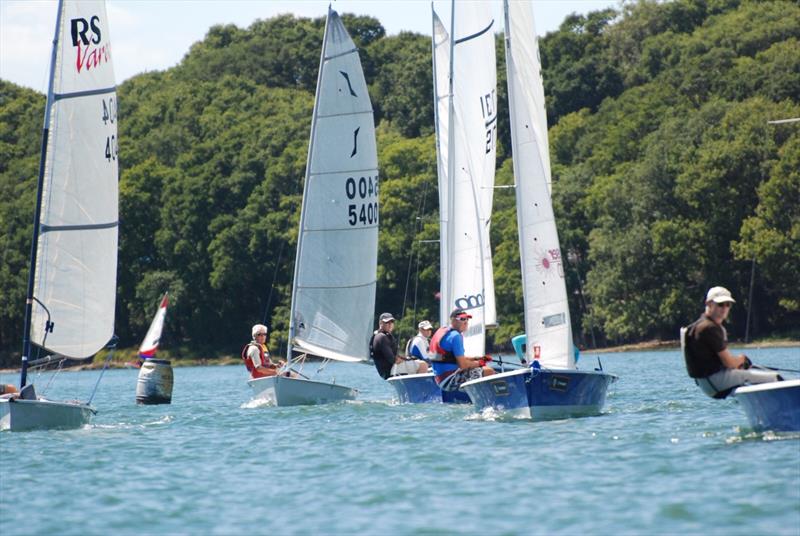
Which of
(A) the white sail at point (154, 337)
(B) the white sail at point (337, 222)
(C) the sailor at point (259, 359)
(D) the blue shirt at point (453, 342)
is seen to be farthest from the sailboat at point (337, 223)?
(D) the blue shirt at point (453, 342)

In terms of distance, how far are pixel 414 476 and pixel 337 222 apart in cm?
1279

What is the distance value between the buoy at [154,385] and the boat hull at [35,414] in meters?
9.01

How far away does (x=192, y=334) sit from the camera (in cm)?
7400

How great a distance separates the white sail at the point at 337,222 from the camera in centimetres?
2634

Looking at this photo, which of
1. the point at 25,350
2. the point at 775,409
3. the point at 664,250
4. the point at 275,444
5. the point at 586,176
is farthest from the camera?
the point at 586,176

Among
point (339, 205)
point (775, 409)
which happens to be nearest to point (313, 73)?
point (339, 205)

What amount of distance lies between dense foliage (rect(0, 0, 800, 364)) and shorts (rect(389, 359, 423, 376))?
29.1 metres

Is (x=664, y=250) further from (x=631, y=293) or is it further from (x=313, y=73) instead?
(x=313, y=73)

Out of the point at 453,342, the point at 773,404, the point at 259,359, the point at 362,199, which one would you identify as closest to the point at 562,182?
the point at 362,199

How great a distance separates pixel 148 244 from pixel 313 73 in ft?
100

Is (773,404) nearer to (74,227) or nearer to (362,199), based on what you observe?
(74,227)

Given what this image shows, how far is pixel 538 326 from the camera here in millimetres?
18562

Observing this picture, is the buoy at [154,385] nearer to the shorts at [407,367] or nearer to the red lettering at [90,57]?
the shorts at [407,367]

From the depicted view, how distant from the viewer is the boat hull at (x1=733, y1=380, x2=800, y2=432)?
1420cm
